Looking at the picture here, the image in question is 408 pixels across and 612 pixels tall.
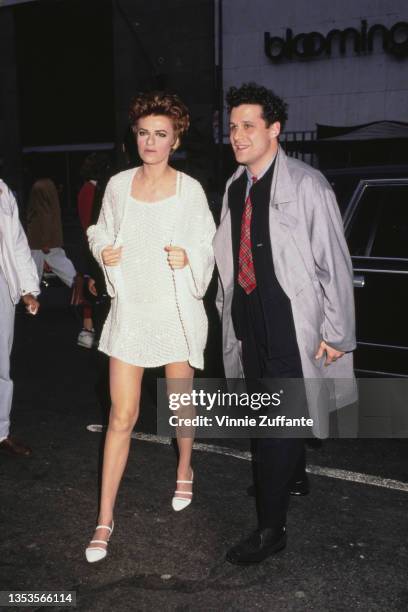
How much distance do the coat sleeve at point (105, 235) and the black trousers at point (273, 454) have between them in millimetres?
665

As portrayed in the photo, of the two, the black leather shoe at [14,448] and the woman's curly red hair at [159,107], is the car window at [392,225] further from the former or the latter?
the black leather shoe at [14,448]

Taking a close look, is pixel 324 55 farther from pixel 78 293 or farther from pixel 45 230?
pixel 78 293

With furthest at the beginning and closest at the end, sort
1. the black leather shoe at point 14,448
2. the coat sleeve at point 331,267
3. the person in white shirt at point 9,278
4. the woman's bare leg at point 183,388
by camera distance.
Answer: the black leather shoe at point 14,448 → the person in white shirt at point 9,278 → the woman's bare leg at point 183,388 → the coat sleeve at point 331,267

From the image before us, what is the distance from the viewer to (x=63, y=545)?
3279 millimetres

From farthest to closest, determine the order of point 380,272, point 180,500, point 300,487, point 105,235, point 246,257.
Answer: point 380,272, point 300,487, point 180,500, point 105,235, point 246,257

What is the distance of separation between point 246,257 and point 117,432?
3.18 ft

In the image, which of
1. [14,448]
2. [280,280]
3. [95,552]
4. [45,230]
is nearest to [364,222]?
[280,280]

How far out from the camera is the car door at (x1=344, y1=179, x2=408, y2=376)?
458 centimetres

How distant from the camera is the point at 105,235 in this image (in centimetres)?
333

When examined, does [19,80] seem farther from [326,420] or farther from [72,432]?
[326,420]

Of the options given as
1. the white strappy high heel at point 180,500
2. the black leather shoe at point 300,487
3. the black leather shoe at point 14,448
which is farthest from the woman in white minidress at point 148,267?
the black leather shoe at point 14,448

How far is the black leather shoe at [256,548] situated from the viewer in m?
3.08

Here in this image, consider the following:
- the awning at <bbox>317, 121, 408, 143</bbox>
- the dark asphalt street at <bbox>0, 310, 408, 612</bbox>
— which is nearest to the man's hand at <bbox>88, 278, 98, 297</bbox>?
the dark asphalt street at <bbox>0, 310, 408, 612</bbox>

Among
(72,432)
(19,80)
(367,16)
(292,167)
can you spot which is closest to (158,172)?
(292,167)
